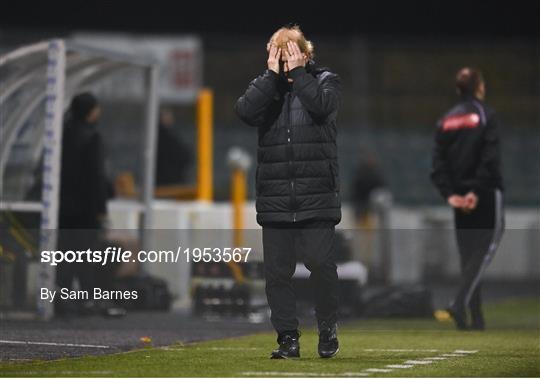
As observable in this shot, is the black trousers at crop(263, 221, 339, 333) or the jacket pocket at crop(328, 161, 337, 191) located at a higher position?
the jacket pocket at crop(328, 161, 337, 191)

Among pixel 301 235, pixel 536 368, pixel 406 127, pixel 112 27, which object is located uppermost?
pixel 112 27

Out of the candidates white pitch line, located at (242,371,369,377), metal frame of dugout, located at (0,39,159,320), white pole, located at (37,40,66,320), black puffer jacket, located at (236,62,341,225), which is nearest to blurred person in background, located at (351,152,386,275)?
metal frame of dugout, located at (0,39,159,320)

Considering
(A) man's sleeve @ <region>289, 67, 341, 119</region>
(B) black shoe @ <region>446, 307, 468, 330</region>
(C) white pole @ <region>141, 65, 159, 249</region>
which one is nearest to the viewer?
(A) man's sleeve @ <region>289, 67, 341, 119</region>

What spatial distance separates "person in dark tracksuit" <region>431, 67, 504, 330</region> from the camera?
37.0 feet

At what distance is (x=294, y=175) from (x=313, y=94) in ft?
1.39

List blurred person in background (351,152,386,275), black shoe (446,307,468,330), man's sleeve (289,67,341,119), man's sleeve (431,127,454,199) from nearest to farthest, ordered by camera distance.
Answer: man's sleeve (289,67,341,119)
black shoe (446,307,468,330)
man's sleeve (431,127,454,199)
blurred person in background (351,152,386,275)

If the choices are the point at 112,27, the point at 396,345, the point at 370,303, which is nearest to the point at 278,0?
the point at 112,27

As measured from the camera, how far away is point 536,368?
24.9 ft

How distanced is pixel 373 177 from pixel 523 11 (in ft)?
18.6

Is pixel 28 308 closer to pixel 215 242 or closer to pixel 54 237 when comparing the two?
pixel 54 237

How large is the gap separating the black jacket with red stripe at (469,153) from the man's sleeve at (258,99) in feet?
11.5

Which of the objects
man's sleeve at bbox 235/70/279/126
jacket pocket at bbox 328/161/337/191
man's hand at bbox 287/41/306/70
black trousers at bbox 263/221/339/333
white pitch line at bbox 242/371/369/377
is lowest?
white pitch line at bbox 242/371/369/377

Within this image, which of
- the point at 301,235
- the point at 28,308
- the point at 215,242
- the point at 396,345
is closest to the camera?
the point at 301,235

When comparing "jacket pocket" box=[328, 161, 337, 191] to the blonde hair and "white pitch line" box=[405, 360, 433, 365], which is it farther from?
"white pitch line" box=[405, 360, 433, 365]
